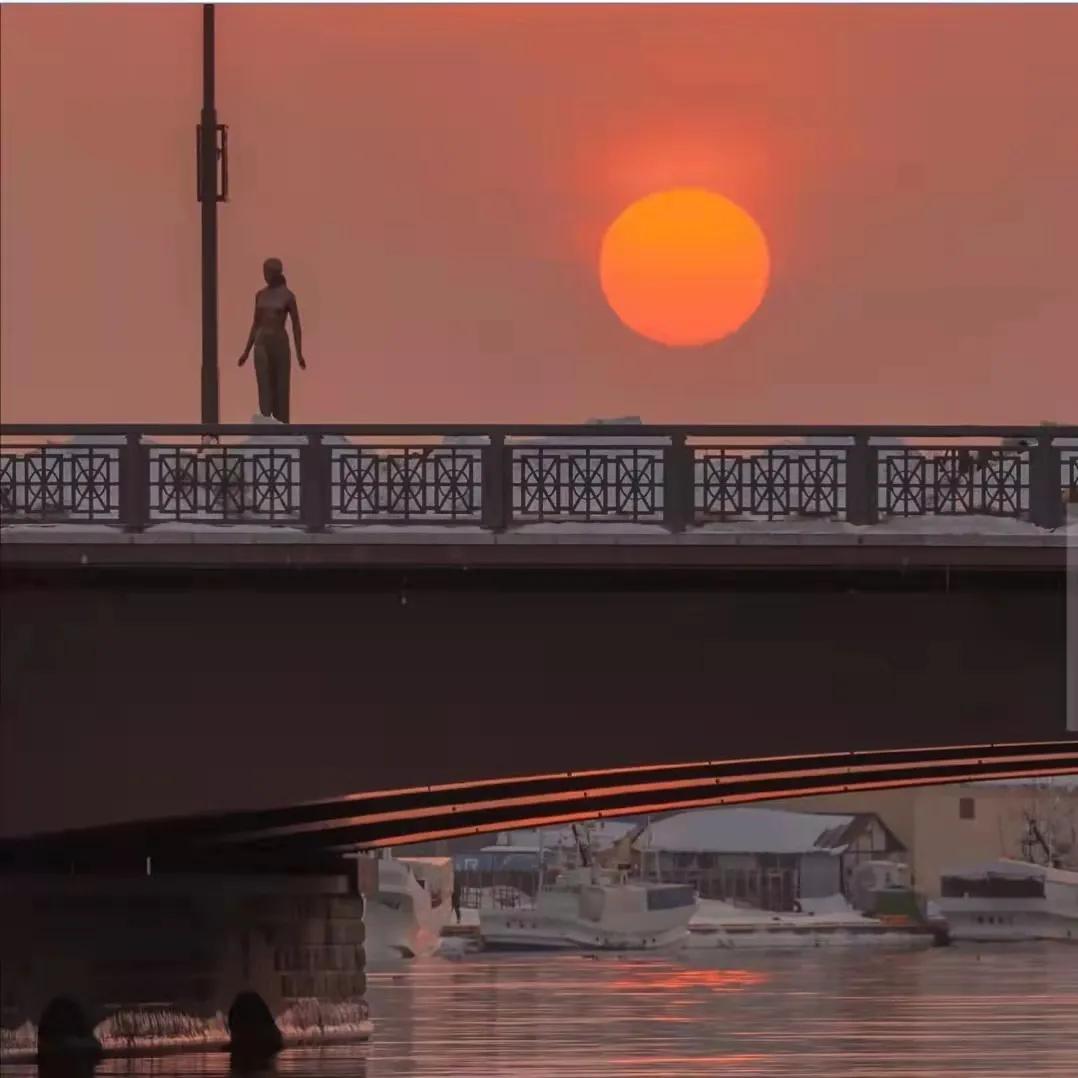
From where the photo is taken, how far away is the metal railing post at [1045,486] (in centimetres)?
2677

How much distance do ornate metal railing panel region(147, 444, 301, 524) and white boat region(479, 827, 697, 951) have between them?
8207 cm

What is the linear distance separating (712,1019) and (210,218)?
1312 inches

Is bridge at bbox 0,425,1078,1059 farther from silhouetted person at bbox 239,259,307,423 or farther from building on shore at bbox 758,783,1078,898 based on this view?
building on shore at bbox 758,783,1078,898

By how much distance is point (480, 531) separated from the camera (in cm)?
2648

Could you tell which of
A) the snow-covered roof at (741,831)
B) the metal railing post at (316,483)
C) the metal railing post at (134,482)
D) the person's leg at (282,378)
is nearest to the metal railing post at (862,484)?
the metal railing post at (316,483)

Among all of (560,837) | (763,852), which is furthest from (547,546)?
(560,837)

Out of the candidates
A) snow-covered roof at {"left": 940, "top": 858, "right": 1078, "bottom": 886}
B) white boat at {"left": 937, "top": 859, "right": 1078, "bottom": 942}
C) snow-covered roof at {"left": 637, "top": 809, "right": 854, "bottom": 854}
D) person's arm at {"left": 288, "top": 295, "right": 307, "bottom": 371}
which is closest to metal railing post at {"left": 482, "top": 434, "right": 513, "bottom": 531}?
person's arm at {"left": 288, "top": 295, "right": 307, "bottom": 371}

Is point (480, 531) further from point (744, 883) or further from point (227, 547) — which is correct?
point (744, 883)

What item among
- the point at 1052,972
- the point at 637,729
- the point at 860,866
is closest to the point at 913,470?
the point at 637,729

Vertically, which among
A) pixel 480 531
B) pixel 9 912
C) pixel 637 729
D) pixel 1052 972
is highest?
pixel 480 531

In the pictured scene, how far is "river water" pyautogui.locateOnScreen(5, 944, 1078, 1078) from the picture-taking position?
39969 millimetres

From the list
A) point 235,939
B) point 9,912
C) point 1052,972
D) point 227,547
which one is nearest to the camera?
point 227,547

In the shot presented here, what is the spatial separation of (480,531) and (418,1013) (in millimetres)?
38108

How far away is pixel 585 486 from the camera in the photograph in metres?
26.7
